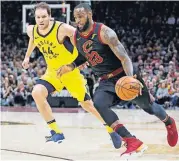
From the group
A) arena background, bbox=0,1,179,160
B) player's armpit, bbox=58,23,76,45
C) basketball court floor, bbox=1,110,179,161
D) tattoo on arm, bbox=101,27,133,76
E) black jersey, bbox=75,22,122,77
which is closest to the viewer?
tattoo on arm, bbox=101,27,133,76

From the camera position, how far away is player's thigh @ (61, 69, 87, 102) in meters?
6.88

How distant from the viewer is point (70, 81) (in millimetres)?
6895

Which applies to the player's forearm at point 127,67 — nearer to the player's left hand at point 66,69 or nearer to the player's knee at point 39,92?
the player's left hand at point 66,69

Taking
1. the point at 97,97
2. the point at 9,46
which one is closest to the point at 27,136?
the point at 97,97

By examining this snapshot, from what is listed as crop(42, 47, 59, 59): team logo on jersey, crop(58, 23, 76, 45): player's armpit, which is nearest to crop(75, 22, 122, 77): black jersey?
crop(58, 23, 76, 45): player's armpit

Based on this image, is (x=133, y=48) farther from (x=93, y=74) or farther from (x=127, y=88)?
(x=127, y=88)

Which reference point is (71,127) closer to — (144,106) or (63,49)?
(63,49)

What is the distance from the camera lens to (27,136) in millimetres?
8367

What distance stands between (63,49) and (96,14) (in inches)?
634

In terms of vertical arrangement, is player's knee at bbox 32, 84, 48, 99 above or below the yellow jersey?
below

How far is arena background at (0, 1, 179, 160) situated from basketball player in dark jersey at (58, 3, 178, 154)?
88 centimetres

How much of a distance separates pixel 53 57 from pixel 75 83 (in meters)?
0.52

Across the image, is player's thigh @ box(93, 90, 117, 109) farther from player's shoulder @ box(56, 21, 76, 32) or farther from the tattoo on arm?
player's shoulder @ box(56, 21, 76, 32)

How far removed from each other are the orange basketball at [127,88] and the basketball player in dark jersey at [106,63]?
4.6 inches
